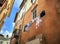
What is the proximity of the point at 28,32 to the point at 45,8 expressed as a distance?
209cm

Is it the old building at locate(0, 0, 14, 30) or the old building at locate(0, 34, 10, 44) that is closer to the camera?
the old building at locate(0, 0, 14, 30)

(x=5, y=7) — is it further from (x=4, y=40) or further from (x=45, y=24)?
(x=4, y=40)

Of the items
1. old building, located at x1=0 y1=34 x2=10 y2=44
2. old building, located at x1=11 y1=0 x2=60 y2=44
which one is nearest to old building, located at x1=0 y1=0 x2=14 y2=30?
old building, located at x1=11 y1=0 x2=60 y2=44

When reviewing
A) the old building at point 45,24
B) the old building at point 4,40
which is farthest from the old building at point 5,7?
the old building at point 4,40

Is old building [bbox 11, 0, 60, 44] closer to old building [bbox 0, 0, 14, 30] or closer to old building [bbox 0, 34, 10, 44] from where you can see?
old building [bbox 0, 0, 14, 30]

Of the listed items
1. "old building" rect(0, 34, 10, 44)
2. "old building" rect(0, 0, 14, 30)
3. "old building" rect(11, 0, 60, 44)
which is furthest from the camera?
"old building" rect(0, 34, 10, 44)

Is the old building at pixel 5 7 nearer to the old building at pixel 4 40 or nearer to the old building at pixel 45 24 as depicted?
the old building at pixel 45 24

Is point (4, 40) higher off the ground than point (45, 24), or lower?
higher

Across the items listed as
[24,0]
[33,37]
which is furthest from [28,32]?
[24,0]

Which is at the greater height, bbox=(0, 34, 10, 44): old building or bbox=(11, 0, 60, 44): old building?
bbox=(0, 34, 10, 44): old building

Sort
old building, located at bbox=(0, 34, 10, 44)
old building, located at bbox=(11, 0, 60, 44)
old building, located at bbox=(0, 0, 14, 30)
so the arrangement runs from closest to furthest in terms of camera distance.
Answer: old building, located at bbox=(11, 0, 60, 44) → old building, located at bbox=(0, 0, 14, 30) → old building, located at bbox=(0, 34, 10, 44)

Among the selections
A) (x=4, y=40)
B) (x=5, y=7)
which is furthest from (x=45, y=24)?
(x=4, y=40)

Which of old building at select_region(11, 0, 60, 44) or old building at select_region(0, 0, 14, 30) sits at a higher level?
old building at select_region(0, 0, 14, 30)

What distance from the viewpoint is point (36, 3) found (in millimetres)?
9000
